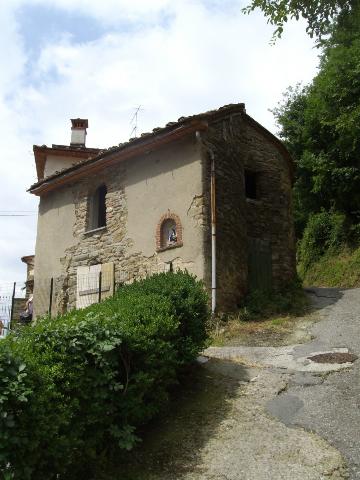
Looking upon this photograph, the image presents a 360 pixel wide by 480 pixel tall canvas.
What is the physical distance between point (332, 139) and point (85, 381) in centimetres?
1863

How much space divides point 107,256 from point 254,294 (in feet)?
14.1

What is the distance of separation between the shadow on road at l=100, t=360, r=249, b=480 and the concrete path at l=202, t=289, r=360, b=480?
6.5 inches

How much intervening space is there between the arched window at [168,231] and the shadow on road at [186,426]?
4763 mm

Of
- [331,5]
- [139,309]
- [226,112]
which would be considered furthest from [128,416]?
[226,112]

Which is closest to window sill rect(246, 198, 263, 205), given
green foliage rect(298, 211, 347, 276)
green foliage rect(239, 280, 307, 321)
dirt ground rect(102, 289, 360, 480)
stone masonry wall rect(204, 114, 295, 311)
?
stone masonry wall rect(204, 114, 295, 311)

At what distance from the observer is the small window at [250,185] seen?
15344 millimetres

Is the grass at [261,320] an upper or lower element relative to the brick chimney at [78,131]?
lower

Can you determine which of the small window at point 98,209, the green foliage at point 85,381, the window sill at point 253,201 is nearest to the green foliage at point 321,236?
the window sill at point 253,201

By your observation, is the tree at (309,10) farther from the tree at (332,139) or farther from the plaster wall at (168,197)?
the tree at (332,139)

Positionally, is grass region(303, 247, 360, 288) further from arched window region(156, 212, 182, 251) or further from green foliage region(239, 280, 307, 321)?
arched window region(156, 212, 182, 251)

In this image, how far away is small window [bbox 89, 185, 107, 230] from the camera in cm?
1534

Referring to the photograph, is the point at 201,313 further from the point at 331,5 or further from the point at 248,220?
the point at 248,220

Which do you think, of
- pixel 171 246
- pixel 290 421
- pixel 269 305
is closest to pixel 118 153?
pixel 171 246

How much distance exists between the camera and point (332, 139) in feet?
70.2
